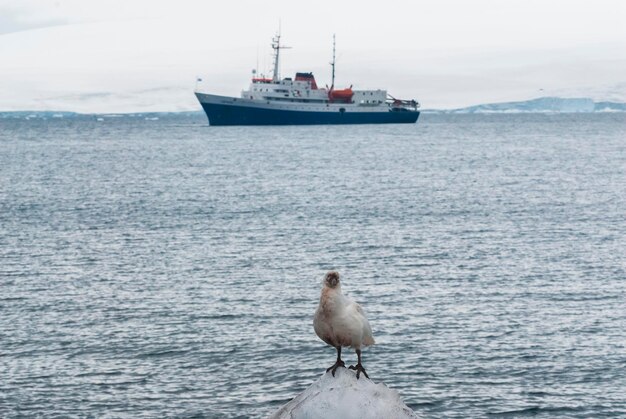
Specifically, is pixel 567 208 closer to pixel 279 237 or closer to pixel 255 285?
pixel 279 237

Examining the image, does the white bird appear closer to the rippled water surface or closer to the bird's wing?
the bird's wing

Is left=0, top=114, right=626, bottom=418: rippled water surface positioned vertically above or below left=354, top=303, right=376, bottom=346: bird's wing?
below

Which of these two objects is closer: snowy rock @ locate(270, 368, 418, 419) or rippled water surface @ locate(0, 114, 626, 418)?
snowy rock @ locate(270, 368, 418, 419)

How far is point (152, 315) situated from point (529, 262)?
19.7m

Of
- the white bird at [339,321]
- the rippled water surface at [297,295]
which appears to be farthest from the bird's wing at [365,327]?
the rippled water surface at [297,295]

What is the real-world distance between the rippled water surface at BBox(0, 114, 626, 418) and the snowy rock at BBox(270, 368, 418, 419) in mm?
16431

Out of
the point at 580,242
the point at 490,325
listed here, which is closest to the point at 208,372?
the point at 490,325

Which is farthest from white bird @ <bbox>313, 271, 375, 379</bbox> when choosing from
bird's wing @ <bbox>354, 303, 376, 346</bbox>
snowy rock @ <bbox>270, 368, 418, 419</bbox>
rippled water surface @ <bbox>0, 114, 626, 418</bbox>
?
rippled water surface @ <bbox>0, 114, 626, 418</bbox>

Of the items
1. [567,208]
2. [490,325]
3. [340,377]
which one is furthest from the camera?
[567,208]

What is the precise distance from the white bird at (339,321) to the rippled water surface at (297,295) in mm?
15878

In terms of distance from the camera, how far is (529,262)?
161 feet

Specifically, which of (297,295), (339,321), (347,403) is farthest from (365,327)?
(297,295)

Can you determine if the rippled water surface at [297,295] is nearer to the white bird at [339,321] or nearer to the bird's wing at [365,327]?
the bird's wing at [365,327]

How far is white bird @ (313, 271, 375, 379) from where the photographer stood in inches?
426
